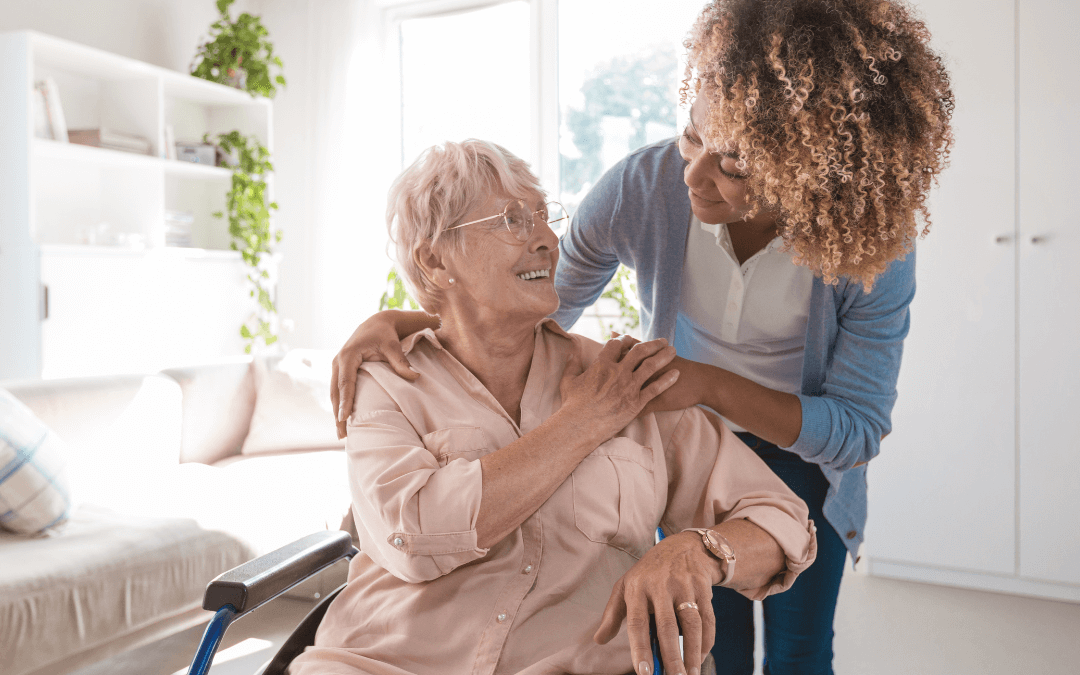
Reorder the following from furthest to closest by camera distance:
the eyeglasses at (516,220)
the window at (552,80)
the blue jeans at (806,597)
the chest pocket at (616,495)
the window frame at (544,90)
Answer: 1. the window frame at (544,90)
2. the window at (552,80)
3. the blue jeans at (806,597)
4. the eyeglasses at (516,220)
5. the chest pocket at (616,495)

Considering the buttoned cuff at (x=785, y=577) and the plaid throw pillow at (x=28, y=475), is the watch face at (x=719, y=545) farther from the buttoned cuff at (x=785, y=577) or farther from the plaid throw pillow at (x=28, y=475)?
the plaid throw pillow at (x=28, y=475)

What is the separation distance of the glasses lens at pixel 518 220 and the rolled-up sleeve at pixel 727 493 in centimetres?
40

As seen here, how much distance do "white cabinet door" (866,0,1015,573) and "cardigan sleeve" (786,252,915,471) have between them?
2243 millimetres

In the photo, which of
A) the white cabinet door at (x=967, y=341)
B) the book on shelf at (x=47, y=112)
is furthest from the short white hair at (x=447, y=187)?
the book on shelf at (x=47, y=112)

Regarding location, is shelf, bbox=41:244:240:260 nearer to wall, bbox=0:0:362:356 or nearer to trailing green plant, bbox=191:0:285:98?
wall, bbox=0:0:362:356

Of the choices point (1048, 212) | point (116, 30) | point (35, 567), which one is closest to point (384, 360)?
point (35, 567)

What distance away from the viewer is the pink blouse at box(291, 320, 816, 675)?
1.09 meters

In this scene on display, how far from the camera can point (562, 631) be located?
1.14 meters

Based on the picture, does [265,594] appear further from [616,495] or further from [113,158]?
[113,158]

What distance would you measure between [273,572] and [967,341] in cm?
297

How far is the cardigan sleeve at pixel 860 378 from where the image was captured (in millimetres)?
1241

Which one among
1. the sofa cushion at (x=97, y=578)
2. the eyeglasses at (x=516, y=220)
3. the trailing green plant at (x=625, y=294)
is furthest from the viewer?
the trailing green plant at (x=625, y=294)

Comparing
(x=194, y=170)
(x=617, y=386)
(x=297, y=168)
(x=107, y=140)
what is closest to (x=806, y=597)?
(x=617, y=386)

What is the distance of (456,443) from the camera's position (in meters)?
1.22
